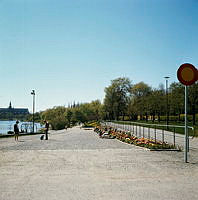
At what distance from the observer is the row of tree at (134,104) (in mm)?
42062

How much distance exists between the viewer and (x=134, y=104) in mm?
63344

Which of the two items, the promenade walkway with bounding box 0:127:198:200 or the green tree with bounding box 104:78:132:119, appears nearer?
the promenade walkway with bounding box 0:127:198:200

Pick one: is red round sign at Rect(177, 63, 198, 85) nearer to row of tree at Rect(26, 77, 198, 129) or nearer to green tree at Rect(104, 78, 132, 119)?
A: row of tree at Rect(26, 77, 198, 129)

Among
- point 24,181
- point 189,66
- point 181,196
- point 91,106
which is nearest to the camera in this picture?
point 181,196

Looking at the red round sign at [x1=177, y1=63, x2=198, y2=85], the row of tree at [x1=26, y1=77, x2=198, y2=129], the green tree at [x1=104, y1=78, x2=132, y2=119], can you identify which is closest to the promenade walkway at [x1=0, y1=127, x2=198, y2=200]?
the red round sign at [x1=177, y1=63, x2=198, y2=85]

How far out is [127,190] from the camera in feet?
16.3

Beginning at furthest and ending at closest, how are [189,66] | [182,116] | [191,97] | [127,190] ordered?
1. [182,116]
2. [191,97]
3. [189,66]
4. [127,190]

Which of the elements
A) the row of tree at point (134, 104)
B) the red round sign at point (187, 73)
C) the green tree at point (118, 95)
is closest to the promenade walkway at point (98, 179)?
the red round sign at point (187, 73)

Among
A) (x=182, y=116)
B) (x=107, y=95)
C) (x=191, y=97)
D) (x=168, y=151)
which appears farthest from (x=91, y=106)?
(x=168, y=151)

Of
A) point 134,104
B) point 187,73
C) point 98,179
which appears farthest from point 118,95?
point 98,179

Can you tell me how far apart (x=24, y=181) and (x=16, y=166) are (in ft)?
5.96

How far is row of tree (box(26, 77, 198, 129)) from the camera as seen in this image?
42.1m

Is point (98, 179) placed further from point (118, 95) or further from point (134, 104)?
point (118, 95)

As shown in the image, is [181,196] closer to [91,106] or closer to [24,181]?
[24,181]
